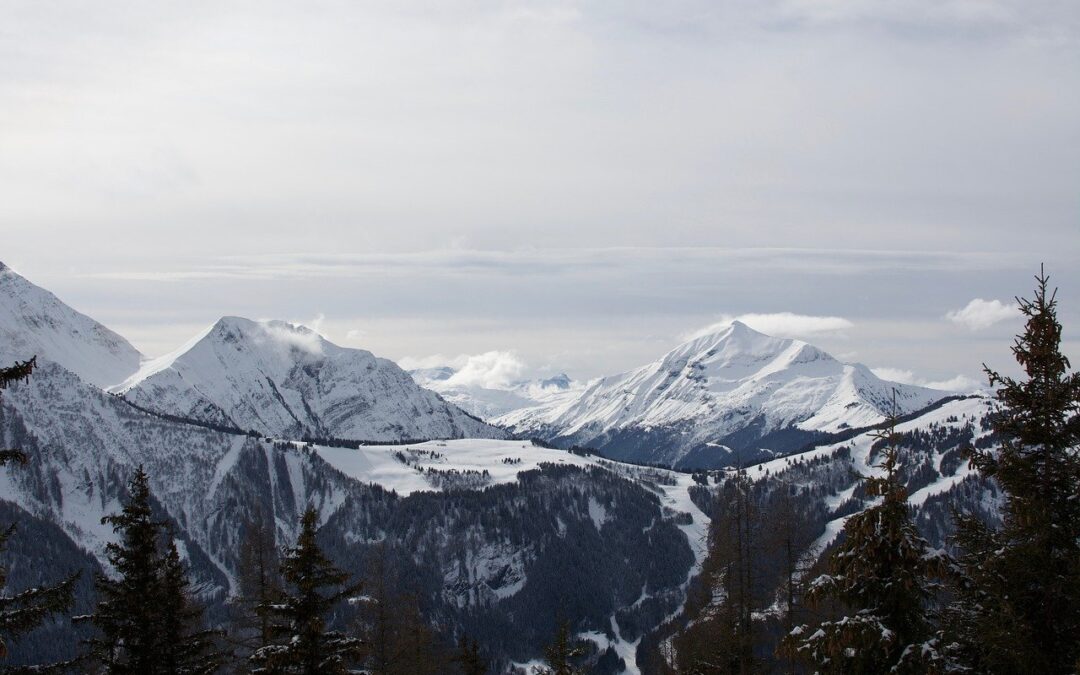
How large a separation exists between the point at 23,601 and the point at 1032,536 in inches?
856

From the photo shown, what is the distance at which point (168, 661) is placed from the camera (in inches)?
1033

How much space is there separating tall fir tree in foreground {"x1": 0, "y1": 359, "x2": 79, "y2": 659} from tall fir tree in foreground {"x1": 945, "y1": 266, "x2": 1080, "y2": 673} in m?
19.5

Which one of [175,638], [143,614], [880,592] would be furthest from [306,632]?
[880,592]

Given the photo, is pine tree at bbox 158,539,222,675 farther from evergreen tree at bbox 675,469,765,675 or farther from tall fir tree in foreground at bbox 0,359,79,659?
evergreen tree at bbox 675,469,765,675

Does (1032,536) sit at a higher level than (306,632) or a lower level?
higher

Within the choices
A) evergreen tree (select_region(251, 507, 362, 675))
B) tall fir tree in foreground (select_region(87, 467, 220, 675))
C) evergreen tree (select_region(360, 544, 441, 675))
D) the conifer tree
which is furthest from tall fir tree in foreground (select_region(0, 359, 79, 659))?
evergreen tree (select_region(360, 544, 441, 675))

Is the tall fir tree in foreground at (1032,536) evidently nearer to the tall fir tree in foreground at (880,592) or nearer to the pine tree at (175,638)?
the tall fir tree in foreground at (880,592)

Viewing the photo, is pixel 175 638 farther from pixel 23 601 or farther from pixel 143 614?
pixel 23 601

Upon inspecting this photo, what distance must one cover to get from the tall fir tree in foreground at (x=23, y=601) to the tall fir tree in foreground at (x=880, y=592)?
1583cm

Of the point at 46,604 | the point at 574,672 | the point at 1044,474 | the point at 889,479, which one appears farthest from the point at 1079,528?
the point at 574,672

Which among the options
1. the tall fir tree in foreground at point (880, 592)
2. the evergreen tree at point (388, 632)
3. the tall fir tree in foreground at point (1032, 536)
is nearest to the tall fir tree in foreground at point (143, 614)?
the evergreen tree at point (388, 632)

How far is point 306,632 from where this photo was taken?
26.7m

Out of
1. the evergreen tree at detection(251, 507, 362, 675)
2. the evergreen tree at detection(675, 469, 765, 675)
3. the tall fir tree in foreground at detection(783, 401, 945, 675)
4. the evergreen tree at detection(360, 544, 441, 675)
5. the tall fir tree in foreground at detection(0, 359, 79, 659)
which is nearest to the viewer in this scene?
the tall fir tree in foreground at detection(0, 359, 79, 659)

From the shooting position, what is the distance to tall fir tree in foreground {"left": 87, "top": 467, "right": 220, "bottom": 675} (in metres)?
25.9
